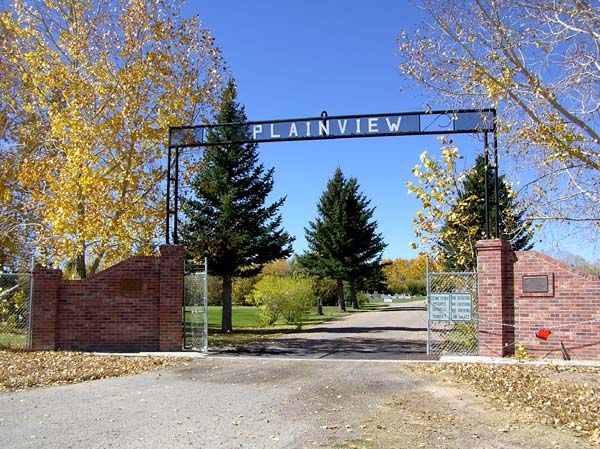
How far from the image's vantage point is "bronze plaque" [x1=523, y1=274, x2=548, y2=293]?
12.3 metres

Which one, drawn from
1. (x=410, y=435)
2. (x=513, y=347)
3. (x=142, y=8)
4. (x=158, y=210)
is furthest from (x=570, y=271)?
(x=142, y=8)

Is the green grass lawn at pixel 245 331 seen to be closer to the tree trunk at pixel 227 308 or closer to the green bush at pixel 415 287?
the tree trunk at pixel 227 308

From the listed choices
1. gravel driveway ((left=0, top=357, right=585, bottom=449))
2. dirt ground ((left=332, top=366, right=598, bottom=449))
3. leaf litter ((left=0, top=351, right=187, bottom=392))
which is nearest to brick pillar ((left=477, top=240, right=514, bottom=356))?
gravel driveway ((left=0, top=357, right=585, bottom=449))

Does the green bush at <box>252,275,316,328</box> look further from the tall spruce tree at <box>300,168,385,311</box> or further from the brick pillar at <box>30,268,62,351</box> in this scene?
the tall spruce tree at <box>300,168,385,311</box>

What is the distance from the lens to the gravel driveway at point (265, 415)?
248 inches

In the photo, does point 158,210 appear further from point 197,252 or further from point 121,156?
point 197,252

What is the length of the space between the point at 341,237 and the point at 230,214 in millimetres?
23117

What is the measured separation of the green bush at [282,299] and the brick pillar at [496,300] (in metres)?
14.2

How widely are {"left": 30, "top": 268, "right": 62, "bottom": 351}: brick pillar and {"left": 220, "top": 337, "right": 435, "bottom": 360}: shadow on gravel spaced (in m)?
4.08

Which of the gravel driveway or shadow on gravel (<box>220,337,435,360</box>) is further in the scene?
shadow on gravel (<box>220,337,435,360</box>)

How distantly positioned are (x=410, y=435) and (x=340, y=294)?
4269 cm

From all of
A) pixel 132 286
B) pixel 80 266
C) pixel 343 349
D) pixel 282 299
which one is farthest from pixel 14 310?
pixel 282 299

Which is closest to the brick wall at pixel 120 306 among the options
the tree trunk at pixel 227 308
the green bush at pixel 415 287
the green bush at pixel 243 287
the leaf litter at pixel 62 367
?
the leaf litter at pixel 62 367

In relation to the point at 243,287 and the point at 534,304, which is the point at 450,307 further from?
the point at 243,287
